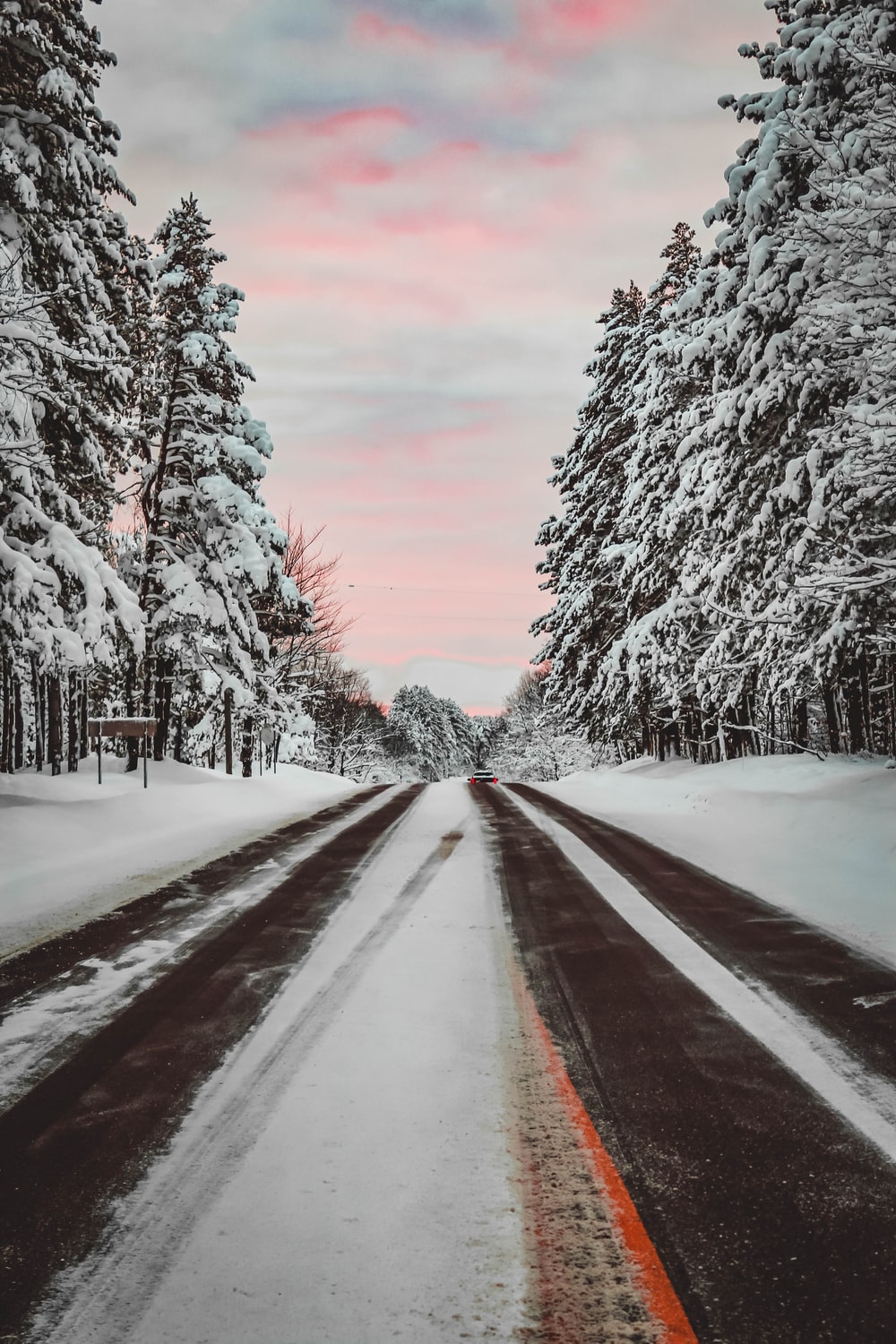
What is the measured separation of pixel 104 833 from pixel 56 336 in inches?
264

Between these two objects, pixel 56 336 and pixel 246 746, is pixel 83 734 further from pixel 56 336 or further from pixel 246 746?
pixel 56 336

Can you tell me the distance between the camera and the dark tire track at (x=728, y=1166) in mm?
2055

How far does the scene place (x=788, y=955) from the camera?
5.23 m

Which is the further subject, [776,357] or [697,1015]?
[776,357]

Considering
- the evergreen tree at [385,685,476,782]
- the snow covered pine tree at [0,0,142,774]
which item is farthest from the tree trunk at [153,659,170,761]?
the evergreen tree at [385,685,476,782]

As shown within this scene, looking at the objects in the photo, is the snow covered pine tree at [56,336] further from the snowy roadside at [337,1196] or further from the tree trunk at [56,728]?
the snowy roadside at [337,1196]

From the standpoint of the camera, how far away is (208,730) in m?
26.6

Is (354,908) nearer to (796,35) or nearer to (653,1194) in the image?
(653,1194)

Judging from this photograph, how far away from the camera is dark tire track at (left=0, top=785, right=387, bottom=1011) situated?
16.3 ft

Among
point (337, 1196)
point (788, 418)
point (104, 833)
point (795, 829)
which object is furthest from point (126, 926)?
point (788, 418)

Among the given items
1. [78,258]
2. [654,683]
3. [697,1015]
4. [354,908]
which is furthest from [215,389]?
[697,1015]

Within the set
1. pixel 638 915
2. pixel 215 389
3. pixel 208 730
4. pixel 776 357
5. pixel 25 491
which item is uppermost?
pixel 215 389

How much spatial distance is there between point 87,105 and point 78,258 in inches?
81.7

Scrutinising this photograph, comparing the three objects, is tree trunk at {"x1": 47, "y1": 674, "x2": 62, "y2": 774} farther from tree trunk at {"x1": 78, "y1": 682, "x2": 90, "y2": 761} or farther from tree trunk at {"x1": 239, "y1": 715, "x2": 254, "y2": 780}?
tree trunk at {"x1": 78, "y1": 682, "x2": 90, "y2": 761}
